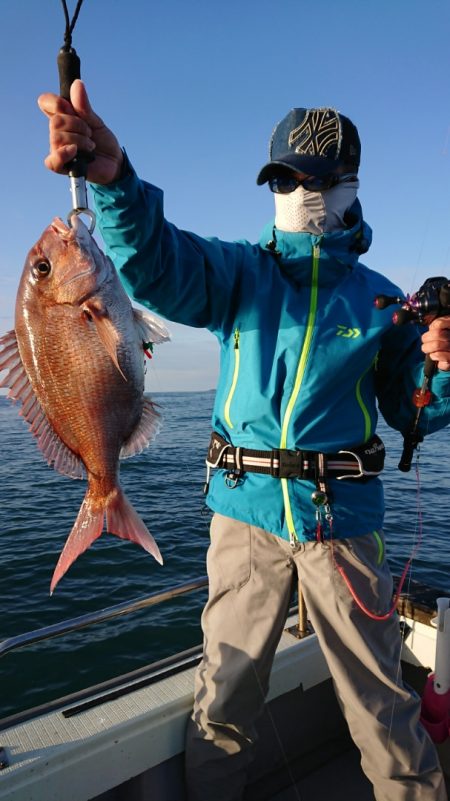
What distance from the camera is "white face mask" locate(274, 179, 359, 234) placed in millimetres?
2469

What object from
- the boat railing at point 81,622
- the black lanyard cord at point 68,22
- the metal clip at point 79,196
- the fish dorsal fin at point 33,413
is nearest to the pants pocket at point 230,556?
the boat railing at point 81,622

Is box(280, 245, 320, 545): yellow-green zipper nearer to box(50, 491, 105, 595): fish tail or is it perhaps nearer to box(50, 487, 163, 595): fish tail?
box(50, 487, 163, 595): fish tail

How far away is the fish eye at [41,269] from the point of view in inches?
74.8

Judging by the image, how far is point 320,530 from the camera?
2.31 metres

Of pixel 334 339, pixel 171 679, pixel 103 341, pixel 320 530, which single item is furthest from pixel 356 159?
pixel 171 679

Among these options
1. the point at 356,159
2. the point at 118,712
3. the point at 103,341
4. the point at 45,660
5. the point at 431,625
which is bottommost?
the point at 45,660

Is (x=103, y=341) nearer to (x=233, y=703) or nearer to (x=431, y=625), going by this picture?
(x=233, y=703)

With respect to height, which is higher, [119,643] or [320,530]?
[320,530]

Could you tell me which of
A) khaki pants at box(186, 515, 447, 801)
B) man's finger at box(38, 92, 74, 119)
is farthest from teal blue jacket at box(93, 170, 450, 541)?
man's finger at box(38, 92, 74, 119)

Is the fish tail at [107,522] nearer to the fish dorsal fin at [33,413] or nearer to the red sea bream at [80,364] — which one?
the red sea bream at [80,364]

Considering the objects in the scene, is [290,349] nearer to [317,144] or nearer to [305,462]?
[305,462]

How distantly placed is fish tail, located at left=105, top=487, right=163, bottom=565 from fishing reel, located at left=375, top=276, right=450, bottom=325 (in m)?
1.25

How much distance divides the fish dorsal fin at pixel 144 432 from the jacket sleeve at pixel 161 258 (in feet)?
1.60

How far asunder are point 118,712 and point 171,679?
0.34 metres
